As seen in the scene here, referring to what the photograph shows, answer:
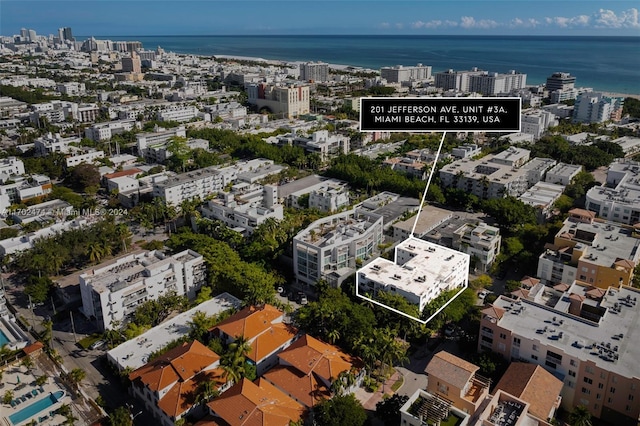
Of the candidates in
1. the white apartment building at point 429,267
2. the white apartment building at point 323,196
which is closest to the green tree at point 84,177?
the white apartment building at point 323,196

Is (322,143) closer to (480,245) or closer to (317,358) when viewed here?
(480,245)

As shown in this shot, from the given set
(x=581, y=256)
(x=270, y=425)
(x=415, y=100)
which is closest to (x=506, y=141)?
(x=581, y=256)

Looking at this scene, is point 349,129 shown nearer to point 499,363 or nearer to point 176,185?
point 176,185

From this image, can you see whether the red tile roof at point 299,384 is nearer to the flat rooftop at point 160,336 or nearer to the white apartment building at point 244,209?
the flat rooftop at point 160,336

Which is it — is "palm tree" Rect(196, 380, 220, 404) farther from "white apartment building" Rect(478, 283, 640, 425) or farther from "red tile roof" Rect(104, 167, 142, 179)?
"red tile roof" Rect(104, 167, 142, 179)

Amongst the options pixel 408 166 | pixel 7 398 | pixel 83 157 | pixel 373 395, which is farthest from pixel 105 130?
pixel 373 395

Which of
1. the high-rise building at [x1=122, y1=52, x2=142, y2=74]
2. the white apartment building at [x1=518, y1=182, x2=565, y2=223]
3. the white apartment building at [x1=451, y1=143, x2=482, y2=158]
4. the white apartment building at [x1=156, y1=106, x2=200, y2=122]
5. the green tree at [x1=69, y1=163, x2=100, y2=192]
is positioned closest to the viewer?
the white apartment building at [x1=518, y1=182, x2=565, y2=223]

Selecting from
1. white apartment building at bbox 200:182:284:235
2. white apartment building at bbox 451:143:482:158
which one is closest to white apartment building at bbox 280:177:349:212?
white apartment building at bbox 200:182:284:235

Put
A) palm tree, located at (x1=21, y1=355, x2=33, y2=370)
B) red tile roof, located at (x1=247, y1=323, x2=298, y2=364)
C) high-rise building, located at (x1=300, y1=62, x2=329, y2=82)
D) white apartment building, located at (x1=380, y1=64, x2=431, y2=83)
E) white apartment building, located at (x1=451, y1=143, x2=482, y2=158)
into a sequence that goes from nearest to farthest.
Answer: palm tree, located at (x1=21, y1=355, x2=33, y2=370) → red tile roof, located at (x1=247, y1=323, x2=298, y2=364) → white apartment building, located at (x1=451, y1=143, x2=482, y2=158) → white apartment building, located at (x1=380, y1=64, x2=431, y2=83) → high-rise building, located at (x1=300, y1=62, x2=329, y2=82)
